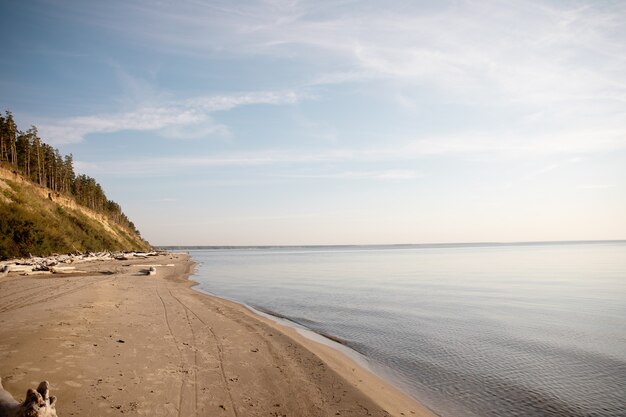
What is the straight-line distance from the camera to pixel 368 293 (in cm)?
2978

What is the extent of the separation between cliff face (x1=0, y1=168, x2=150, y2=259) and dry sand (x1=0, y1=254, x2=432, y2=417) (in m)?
→ 32.5

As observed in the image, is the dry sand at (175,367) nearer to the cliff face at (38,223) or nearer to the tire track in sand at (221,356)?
the tire track in sand at (221,356)

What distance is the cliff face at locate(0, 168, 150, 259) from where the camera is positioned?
39.8 m

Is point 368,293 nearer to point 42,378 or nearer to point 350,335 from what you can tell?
point 350,335

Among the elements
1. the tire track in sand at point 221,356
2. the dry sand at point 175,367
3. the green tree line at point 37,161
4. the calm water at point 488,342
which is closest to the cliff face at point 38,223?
the green tree line at point 37,161

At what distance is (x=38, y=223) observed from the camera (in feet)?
148

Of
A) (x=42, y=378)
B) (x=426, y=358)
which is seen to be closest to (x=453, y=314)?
(x=426, y=358)

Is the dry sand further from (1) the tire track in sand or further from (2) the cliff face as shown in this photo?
(2) the cliff face

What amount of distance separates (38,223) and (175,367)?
48182 mm

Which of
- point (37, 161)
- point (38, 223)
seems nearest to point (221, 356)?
point (38, 223)

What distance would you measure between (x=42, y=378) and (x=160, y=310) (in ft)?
30.2

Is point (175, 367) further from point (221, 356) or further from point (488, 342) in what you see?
point (488, 342)

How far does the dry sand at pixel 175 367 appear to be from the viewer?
713 centimetres

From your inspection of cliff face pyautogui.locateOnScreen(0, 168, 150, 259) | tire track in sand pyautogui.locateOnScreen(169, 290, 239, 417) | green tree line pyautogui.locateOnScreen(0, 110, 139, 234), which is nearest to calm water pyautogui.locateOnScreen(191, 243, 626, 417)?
tire track in sand pyautogui.locateOnScreen(169, 290, 239, 417)
